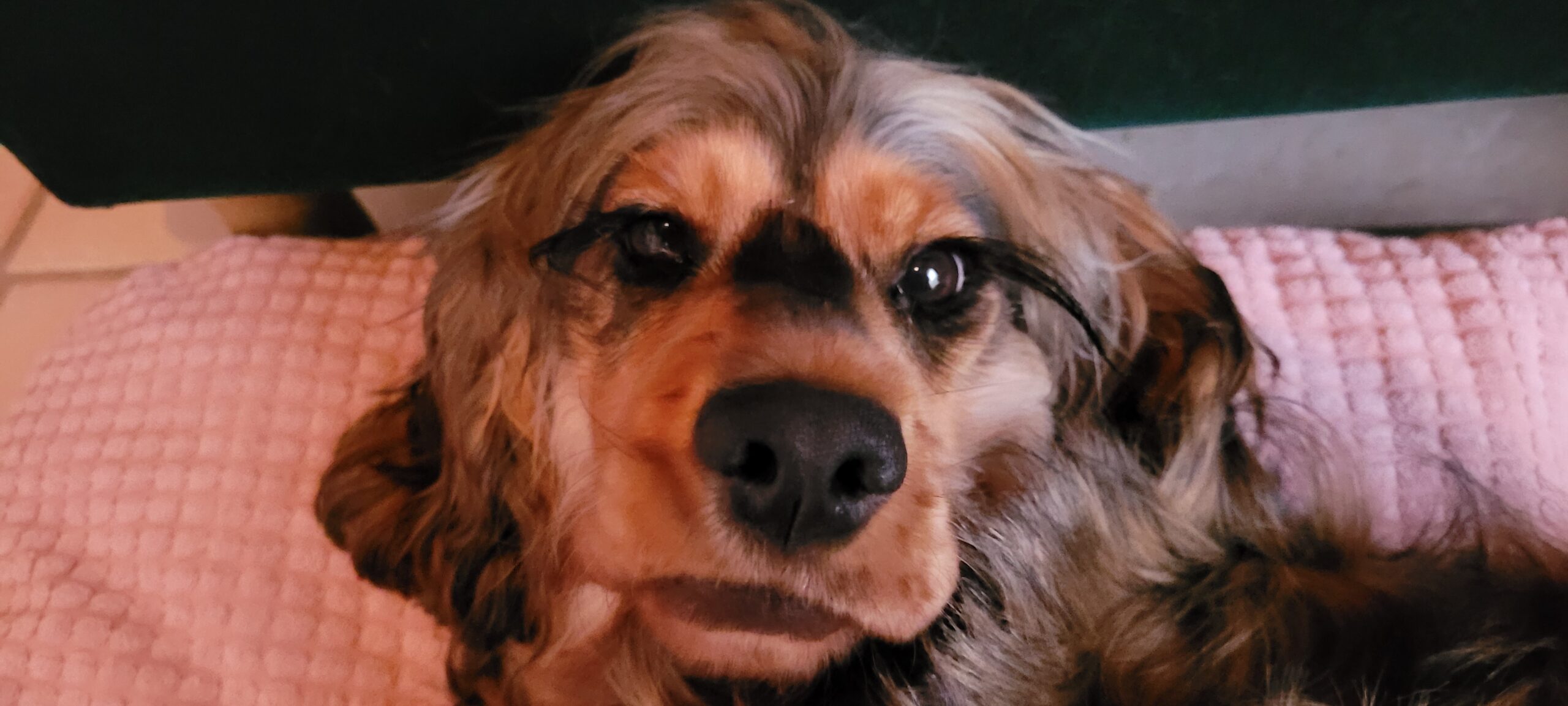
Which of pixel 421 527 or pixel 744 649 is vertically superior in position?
pixel 744 649

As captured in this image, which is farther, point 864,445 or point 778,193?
point 778,193

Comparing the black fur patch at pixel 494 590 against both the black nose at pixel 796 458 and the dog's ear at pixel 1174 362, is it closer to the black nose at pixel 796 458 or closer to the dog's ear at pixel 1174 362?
the black nose at pixel 796 458

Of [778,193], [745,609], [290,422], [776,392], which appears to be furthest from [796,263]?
[290,422]

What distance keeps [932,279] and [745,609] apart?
360 mm

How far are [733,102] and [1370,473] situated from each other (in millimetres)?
980

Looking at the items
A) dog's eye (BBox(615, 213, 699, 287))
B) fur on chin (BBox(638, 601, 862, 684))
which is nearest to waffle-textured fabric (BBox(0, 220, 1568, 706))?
fur on chin (BBox(638, 601, 862, 684))

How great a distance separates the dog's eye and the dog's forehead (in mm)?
16

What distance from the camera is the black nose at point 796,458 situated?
0.71 m

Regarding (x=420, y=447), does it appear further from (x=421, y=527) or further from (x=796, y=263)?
(x=796, y=263)

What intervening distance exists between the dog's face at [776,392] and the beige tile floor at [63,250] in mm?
1385

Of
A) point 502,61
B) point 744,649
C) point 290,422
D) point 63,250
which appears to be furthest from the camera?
point 63,250

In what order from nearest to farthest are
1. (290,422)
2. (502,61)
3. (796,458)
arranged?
(796,458) < (502,61) < (290,422)

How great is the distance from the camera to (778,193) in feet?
2.94

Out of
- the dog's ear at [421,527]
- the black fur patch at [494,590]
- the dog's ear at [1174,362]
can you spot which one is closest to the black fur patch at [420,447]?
the dog's ear at [421,527]
